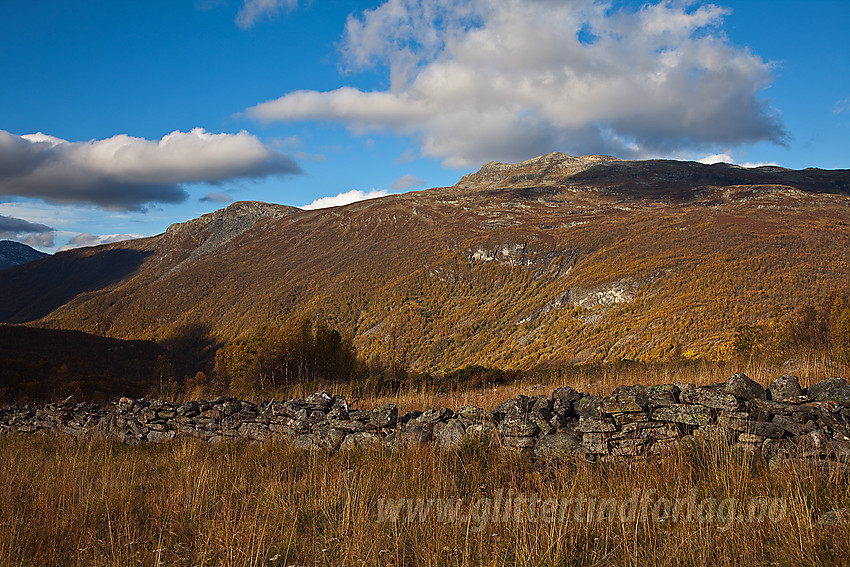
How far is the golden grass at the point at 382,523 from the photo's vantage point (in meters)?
3.17

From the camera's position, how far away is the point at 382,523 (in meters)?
3.92

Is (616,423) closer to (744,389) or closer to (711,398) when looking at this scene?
(711,398)

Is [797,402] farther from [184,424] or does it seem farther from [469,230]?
[469,230]

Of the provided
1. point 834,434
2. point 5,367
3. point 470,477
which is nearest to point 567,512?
point 470,477

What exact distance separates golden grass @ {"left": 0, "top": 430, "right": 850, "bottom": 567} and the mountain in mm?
24008

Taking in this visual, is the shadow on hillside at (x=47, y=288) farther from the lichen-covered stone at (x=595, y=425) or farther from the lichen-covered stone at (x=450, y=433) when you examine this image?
the lichen-covered stone at (x=595, y=425)

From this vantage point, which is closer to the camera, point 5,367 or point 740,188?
point 5,367

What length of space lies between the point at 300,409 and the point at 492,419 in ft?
11.6

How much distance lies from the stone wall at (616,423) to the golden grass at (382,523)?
0.87 feet

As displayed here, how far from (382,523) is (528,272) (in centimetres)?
8446

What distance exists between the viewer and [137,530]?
13.6 ft

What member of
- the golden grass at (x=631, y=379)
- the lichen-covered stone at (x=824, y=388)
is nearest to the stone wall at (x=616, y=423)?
the lichen-covered stone at (x=824, y=388)

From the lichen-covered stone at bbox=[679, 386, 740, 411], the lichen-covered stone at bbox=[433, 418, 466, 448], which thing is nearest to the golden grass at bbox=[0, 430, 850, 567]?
the lichen-covered stone at bbox=[433, 418, 466, 448]

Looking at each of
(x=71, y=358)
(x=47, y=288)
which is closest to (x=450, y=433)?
(x=71, y=358)
